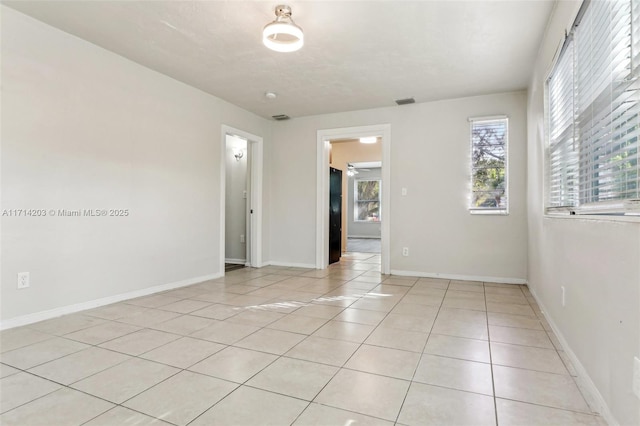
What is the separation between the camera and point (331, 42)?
3064mm

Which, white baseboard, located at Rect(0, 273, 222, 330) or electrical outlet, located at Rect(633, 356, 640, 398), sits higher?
electrical outlet, located at Rect(633, 356, 640, 398)

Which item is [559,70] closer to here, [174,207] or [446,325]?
[446,325]

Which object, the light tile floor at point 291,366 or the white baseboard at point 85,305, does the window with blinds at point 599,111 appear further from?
the white baseboard at point 85,305

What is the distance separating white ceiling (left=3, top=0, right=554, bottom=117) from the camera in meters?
2.58

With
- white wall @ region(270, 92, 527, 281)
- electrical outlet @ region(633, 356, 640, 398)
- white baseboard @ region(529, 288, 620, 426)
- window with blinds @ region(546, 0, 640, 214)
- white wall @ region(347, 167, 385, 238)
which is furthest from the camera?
white wall @ region(347, 167, 385, 238)

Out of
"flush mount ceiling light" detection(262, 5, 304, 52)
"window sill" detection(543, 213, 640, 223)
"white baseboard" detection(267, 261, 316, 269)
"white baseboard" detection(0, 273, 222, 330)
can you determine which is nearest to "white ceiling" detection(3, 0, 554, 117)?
"flush mount ceiling light" detection(262, 5, 304, 52)

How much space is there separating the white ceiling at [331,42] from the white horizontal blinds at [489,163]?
47 cm

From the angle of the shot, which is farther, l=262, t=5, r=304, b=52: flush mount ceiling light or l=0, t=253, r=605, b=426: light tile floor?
l=262, t=5, r=304, b=52: flush mount ceiling light

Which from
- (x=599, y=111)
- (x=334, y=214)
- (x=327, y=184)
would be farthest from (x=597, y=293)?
(x=334, y=214)

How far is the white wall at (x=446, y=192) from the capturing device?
4309 millimetres

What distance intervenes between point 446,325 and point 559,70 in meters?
2.15

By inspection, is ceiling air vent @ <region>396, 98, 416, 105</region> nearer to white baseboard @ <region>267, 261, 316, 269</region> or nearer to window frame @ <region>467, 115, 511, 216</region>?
window frame @ <region>467, 115, 511, 216</region>

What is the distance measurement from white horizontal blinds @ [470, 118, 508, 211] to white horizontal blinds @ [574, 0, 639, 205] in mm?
2424

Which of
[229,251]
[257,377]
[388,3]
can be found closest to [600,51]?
[388,3]
